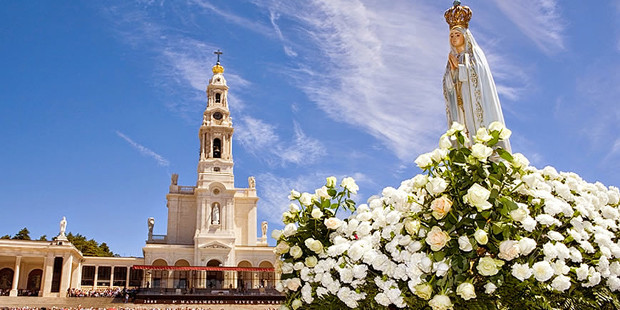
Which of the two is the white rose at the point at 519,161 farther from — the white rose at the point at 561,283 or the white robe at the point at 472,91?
the white robe at the point at 472,91

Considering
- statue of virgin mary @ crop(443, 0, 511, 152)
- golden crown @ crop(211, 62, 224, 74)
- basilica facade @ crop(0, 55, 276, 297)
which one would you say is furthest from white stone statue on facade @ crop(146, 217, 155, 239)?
statue of virgin mary @ crop(443, 0, 511, 152)

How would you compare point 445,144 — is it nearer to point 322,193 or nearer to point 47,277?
point 322,193

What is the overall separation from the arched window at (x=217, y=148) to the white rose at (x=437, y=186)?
5477 cm

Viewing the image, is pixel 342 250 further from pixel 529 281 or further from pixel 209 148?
pixel 209 148

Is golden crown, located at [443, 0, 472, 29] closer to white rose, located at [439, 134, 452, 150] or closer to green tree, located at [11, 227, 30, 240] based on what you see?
white rose, located at [439, 134, 452, 150]

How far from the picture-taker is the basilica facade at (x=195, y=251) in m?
47.1

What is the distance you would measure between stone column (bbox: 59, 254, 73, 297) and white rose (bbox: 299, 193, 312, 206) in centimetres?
4579

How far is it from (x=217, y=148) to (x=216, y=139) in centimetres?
102

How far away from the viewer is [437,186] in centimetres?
469

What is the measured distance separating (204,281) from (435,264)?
158ft

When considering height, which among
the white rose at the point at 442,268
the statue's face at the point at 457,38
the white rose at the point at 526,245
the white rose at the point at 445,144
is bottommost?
the white rose at the point at 442,268

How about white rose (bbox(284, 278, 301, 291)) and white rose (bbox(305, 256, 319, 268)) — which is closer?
white rose (bbox(305, 256, 319, 268))

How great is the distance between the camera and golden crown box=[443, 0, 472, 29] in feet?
36.4

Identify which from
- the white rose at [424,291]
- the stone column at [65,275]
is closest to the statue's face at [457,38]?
the white rose at [424,291]
